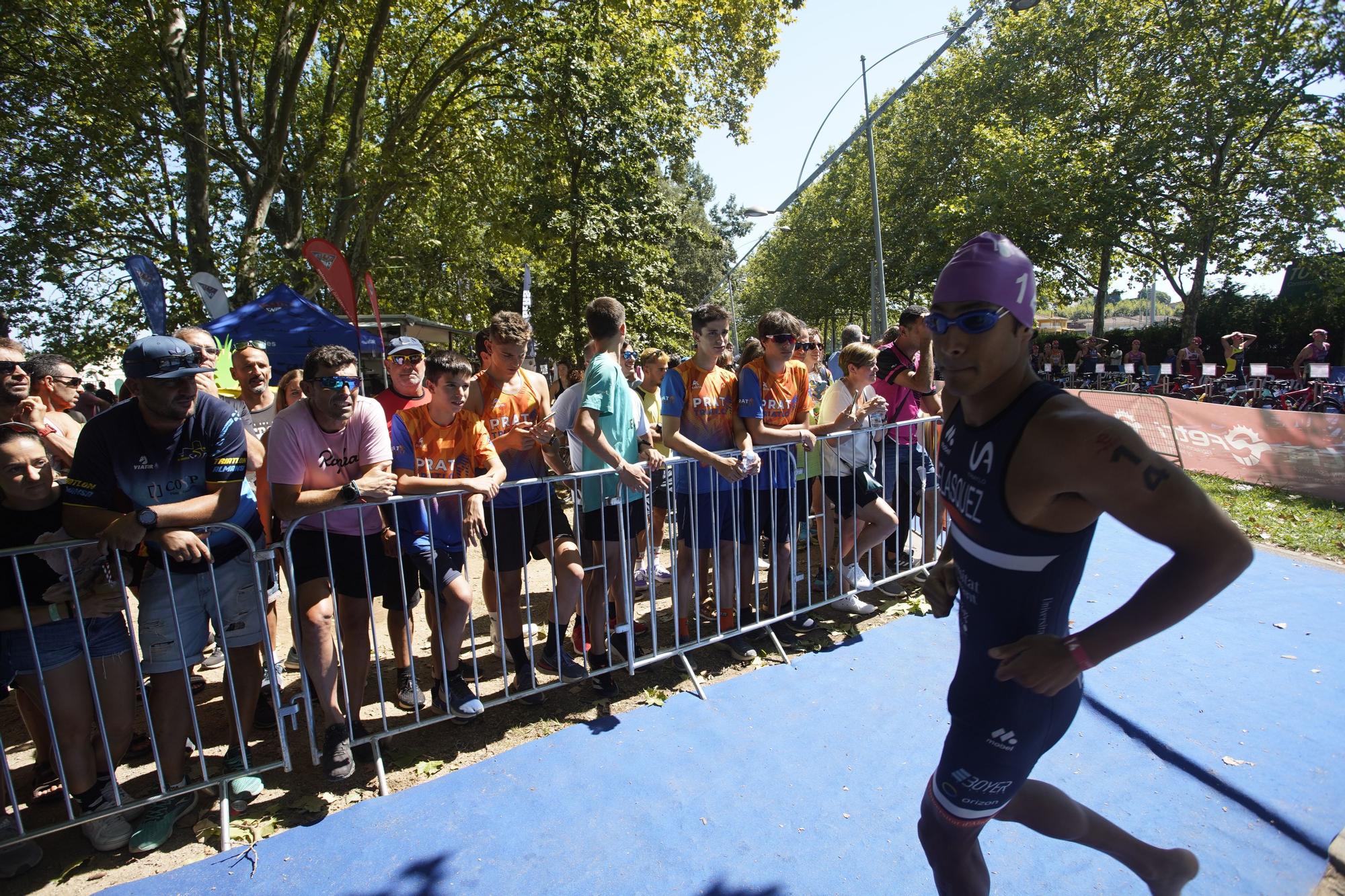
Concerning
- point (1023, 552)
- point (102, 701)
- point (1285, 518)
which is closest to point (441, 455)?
point (102, 701)

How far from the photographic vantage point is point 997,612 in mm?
1868

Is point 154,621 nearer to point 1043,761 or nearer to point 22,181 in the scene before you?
point 1043,761

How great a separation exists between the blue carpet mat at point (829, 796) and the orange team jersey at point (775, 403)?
1.34 meters

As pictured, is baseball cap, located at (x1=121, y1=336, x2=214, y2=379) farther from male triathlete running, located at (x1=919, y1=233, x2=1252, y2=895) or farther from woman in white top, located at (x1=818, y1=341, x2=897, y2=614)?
woman in white top, located at (x1=818, y1=341, x2=897, y2=614)

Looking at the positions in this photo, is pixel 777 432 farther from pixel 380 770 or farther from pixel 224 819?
pixel 224 819

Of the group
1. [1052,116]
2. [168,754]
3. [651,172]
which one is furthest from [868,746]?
[1052,116]

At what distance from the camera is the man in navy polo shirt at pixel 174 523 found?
9.51 feet

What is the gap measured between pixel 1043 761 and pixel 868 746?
811 millimetres

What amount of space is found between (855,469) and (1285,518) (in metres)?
5.70

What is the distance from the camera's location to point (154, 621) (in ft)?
10.2

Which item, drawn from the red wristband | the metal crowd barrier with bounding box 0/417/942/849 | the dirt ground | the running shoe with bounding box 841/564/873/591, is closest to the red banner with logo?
the dirt ground

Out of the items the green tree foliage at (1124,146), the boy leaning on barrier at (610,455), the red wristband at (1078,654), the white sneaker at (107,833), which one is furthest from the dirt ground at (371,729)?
the green tree foliage at (1124,146)

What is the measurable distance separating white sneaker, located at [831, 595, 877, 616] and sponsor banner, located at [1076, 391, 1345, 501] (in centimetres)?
599

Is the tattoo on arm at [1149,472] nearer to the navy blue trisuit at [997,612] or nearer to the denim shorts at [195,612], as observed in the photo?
the navy blue trisuit at [997,612]
